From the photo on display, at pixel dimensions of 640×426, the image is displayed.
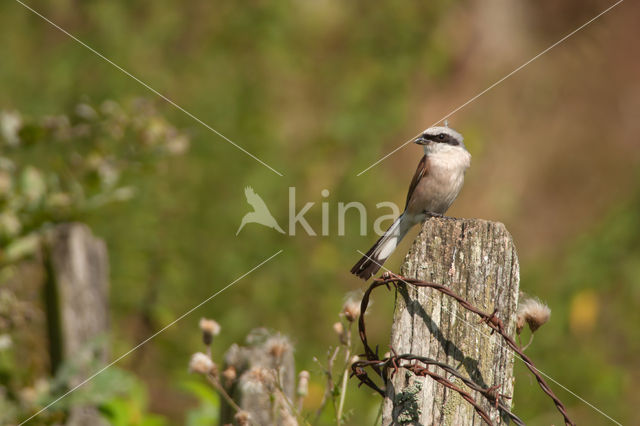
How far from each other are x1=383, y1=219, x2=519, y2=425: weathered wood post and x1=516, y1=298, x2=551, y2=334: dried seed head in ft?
0.76

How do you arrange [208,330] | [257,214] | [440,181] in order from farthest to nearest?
[257,214], [440,181], [208,330]

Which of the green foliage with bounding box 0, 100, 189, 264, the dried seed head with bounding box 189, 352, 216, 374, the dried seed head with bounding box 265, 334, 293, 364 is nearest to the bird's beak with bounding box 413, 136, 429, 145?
the green foliage with bounding box 0, 100, 189, 264

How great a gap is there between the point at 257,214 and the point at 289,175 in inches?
23.7

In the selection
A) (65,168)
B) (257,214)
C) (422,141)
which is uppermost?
(257,214)

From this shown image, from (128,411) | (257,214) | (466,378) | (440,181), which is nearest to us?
(466,378)

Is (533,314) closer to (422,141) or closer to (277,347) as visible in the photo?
(277,347)

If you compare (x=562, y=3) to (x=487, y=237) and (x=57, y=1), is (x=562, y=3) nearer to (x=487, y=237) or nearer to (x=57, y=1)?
(x=57, y=1)

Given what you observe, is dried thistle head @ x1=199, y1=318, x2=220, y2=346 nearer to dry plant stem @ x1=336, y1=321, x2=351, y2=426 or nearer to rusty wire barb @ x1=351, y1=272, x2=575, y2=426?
dry plant stem @ x1=336, y1=321, x2=351, y2=426

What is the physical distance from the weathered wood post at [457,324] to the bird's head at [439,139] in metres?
2.15

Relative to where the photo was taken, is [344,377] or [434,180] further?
[434,180]

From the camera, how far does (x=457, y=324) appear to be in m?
1.64

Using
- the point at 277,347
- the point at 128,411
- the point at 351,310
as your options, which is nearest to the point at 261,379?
the point at 277,347

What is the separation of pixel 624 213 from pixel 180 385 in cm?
505

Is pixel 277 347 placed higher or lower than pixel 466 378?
higher
